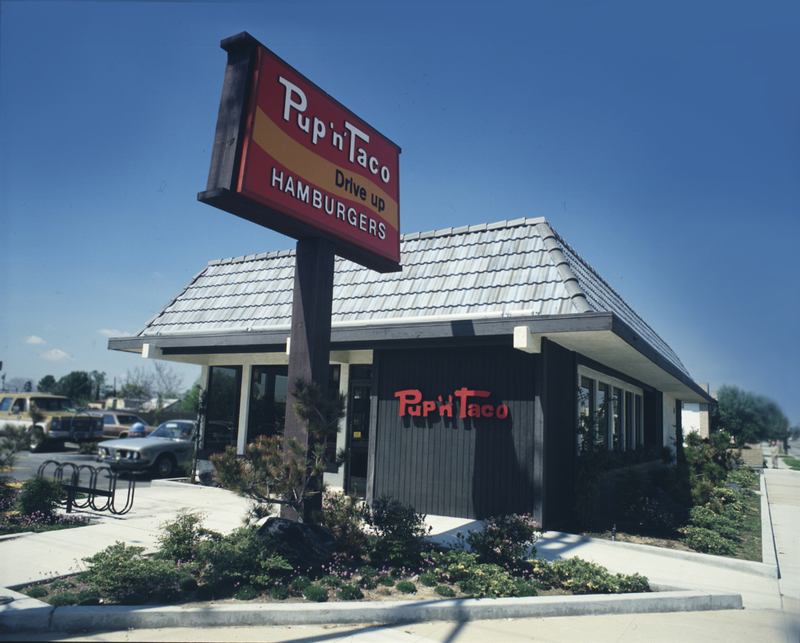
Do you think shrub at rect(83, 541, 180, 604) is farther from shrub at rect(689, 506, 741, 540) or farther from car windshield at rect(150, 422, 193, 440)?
car windshield at rect(150, 422, 193, 440)

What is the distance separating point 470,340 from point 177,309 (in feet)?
27.7

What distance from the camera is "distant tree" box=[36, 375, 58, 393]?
77.5 meters

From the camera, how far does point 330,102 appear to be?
758cm

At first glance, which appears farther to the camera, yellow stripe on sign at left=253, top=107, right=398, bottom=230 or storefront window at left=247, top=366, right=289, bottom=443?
storefront window at left=247, top=366, right=289, bottom=443

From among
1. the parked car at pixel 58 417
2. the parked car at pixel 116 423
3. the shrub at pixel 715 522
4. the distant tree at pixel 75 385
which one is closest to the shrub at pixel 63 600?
the shrub at pixel 715 522

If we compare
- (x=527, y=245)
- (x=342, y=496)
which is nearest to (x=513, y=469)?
(x=342, y=496)

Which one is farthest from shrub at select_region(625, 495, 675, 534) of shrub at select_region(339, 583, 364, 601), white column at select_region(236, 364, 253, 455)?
white column at select_region(236, 364, 253, 455)

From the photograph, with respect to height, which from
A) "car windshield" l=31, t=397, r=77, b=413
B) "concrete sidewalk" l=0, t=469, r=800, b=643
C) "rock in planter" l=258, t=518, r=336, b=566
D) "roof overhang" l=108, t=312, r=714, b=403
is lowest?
"concrete sidewalk" l=0, t=469, r=800, b=643

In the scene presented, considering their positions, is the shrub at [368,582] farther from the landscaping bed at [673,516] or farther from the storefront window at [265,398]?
the storefront window at [265,398]

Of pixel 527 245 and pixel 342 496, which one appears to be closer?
pixel 342 496

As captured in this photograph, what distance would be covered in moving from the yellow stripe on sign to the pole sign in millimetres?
12

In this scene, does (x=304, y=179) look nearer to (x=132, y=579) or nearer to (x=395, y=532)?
(x=395, y=532)

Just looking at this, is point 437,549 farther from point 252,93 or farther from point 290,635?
point 252,93

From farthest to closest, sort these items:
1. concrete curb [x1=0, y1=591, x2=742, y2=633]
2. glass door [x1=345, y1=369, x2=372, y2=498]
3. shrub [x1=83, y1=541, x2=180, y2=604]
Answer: glass door [x1=345, y1=369, x2=372, y2=498], shrub [x1=83, y1=541, x2=180, y2=604], concrete curb [x1=0, y1=591, x2=742, y2=633]
